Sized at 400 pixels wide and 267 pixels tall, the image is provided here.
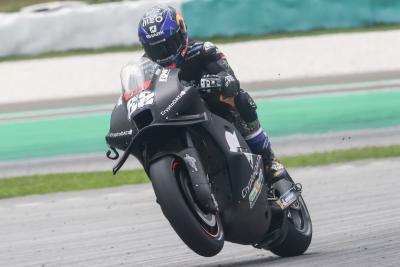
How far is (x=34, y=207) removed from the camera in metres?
9.87

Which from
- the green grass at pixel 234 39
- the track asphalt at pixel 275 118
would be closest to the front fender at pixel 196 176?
the track asphalt at pixel 275 118

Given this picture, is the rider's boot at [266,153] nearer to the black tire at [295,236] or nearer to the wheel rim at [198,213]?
the black tire at [295,236]

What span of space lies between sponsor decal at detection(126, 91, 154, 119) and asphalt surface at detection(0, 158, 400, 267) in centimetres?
133

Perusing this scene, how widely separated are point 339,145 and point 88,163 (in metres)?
3.09

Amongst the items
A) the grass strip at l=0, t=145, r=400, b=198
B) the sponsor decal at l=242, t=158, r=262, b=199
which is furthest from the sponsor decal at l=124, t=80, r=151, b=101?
the grass strip at l=0, t=145, r=400, b=198

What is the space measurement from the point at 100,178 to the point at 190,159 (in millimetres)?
6532

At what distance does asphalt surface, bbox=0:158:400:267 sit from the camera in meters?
6.42

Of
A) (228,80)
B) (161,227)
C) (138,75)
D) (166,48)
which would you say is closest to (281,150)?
(161,227)

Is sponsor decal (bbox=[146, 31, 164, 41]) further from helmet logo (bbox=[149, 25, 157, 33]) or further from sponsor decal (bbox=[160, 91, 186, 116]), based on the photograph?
sponsor decal (bbox=[160, 91, 186, 116])

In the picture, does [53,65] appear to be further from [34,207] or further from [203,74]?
[203,74]

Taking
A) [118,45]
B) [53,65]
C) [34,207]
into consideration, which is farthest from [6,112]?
[34,207]

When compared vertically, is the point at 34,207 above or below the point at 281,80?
above

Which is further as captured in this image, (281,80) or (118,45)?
(118,45)

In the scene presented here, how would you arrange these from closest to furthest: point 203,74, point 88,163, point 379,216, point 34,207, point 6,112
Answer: point 203,74
point 379,216
point 34,207
point 88,163
point 6,112
